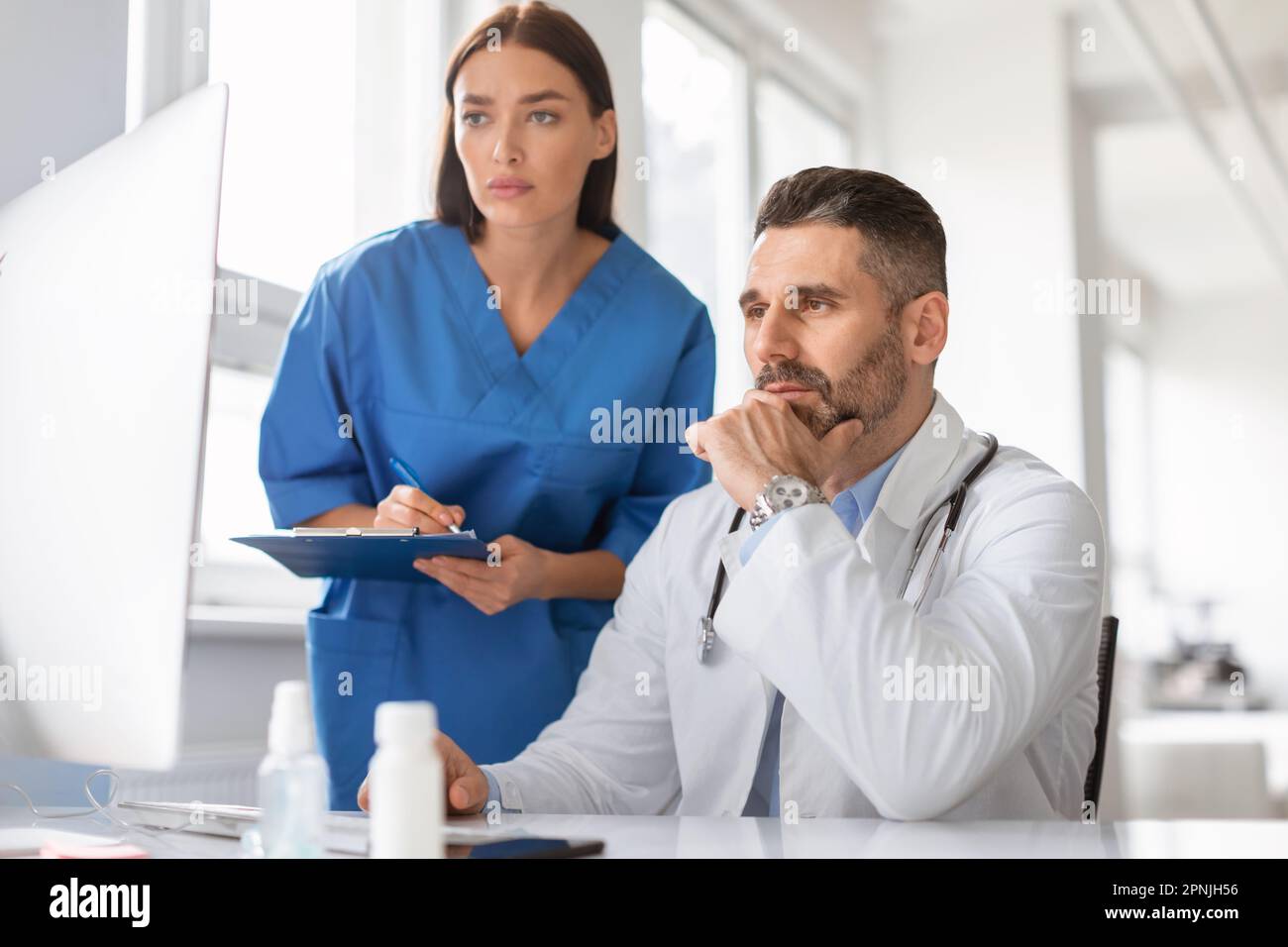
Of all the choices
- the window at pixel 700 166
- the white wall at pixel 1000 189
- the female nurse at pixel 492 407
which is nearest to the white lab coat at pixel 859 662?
the female nurse at pixel 492 407

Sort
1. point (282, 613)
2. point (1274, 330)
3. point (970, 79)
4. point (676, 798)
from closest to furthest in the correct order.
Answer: point (676, 798), point (282, 613), point (970, 79), point (1274, 330)

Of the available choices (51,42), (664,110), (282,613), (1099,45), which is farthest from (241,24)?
(1099,45)

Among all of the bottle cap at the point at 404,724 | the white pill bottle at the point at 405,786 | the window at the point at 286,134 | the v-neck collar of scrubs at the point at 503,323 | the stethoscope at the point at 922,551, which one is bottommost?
the white pill bottle at the point at 405,786

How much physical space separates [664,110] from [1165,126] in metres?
2.90

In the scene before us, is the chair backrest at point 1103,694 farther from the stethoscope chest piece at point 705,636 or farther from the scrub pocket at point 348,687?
the scrub pocket at point 348,687

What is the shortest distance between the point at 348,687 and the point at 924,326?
0.92 m

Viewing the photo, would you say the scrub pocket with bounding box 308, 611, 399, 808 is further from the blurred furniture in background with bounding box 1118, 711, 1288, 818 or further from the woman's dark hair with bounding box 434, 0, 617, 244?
the blurred furniture in background with bounding box 1118, 711, 1288, 818

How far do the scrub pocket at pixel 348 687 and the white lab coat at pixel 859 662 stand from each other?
1.30ft

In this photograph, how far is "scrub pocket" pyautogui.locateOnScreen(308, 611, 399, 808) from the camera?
1767 millimetres

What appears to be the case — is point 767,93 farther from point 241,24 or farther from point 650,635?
point 650,635

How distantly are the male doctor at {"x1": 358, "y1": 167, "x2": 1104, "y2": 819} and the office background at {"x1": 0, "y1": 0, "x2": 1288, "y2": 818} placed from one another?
2.28 ft

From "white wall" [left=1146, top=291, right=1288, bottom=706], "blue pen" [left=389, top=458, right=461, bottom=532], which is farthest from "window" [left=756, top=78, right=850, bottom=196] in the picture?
"white wall" [left=1146, top=291, right=1288, bottom=706]

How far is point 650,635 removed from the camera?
1.52 m

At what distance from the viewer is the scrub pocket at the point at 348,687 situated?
5.80 feet
